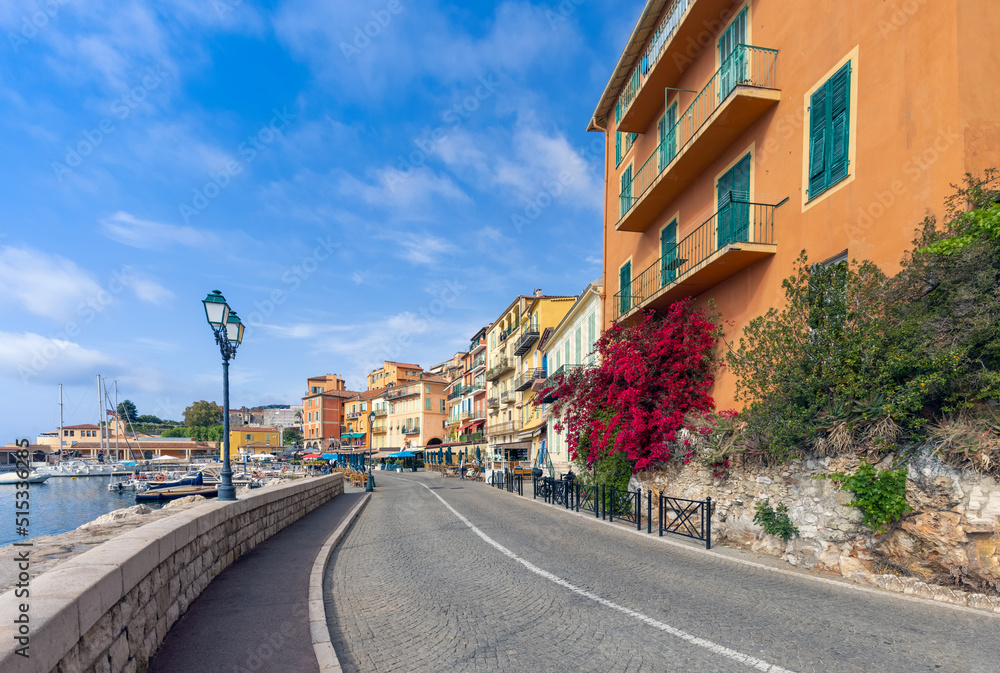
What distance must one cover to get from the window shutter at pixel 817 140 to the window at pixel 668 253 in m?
4.38

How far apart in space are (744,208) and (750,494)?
6405 millimetres

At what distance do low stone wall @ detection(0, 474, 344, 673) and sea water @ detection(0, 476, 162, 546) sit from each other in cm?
1959

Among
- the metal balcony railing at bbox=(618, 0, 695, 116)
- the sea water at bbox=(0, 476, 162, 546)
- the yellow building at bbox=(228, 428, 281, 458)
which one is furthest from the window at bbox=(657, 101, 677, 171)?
the yellow building at bbox=(228, 428, 281, 458)

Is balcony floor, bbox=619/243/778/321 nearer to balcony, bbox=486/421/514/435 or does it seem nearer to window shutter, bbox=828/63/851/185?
window shutter, bbox=828/63/851/185

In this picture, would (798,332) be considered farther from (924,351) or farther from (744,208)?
(744,208)

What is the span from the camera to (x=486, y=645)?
522 cm

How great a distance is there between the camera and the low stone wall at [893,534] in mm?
6328

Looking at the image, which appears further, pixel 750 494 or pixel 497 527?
→ pixel 497 527

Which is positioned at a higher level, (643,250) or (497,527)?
(643,250)

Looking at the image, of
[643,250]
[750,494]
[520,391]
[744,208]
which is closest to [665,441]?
[750,494]

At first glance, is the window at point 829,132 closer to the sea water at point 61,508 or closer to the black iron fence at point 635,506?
the black iron fence at point 635,506

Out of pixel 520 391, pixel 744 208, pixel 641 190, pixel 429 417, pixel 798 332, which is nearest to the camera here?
pixel 798 332

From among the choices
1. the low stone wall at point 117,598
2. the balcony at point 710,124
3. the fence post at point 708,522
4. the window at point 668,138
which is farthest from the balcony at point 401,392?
the low stone wall at point 117,598

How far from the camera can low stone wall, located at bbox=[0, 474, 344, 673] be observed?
109 inches
